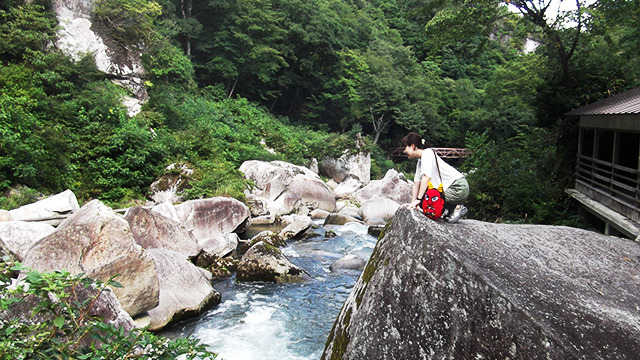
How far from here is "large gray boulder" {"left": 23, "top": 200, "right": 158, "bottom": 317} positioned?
6.17m

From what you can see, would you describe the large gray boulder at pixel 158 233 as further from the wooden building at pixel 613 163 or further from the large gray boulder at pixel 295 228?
the wooden building at pixel 613 163

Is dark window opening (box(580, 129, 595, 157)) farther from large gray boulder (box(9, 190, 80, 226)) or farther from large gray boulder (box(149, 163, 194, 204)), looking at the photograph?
large gray boulder (box(9, 190, 80, 226))

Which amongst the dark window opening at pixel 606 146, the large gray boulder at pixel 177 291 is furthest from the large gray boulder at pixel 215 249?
the dark window opening at pixel 606 146

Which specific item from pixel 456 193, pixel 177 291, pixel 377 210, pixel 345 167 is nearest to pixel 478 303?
pixel 456 193

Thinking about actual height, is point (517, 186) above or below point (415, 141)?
below

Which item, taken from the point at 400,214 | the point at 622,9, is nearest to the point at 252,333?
the point at 400,214

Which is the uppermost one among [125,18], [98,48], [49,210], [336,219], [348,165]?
[125,18]

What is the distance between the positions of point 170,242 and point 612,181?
32.8 ft

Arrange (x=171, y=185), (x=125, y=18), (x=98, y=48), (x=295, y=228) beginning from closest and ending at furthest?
1. (x=295, y=228)
2. (x=171, y=185)
3. (x=98, y=48)
4. (x=125, y=18)

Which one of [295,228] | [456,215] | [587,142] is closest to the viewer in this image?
[456,215]

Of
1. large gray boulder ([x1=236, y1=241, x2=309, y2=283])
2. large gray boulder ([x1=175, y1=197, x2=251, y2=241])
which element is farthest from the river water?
large gray boulder ([x1=175, y1=197, x2=251, y2=241])

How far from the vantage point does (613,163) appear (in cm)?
942

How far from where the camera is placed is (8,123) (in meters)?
12.4

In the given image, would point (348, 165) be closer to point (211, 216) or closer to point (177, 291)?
point (211, 216)
